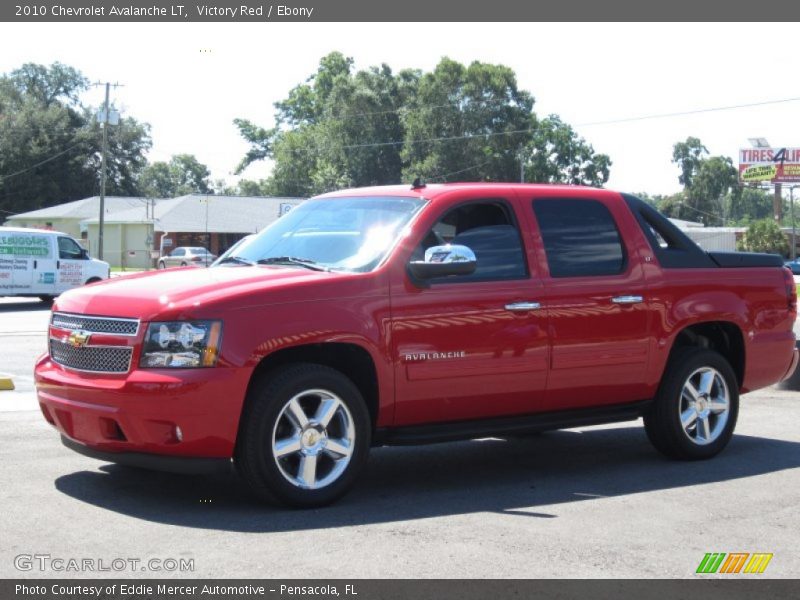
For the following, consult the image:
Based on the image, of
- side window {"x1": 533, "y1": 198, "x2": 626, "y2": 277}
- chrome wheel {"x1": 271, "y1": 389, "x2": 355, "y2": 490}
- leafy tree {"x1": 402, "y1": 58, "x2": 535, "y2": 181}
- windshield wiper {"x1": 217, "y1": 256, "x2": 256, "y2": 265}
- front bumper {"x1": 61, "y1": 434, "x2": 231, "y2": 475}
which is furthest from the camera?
leafy tree {"x1": 402, "y1": 58, "x2": 535, "y2": 181}

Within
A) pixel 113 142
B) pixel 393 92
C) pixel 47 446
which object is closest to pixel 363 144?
pixel 393 92

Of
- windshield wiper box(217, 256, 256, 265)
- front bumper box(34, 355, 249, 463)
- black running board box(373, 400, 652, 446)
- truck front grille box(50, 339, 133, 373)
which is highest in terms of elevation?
windshield wiper box(217, 256, 256, 265)

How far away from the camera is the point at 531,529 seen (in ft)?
19.3

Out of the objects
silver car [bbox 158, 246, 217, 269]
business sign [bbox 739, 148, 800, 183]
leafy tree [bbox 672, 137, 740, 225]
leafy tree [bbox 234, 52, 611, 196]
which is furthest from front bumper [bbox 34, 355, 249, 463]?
leafy tree [bbox 672, 137, 740, 225]

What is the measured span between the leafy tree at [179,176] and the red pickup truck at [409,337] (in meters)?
128

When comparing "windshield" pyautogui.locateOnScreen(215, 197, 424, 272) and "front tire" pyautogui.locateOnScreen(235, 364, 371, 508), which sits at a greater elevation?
"windshield" pyautogui.locateOnScreen(215, 197, 424, 272)

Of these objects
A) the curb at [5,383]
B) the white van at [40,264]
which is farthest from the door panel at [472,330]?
the white van at [40,264]

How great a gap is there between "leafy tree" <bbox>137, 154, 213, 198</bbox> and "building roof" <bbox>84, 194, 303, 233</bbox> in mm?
55466

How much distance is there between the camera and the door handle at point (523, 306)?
702 cm

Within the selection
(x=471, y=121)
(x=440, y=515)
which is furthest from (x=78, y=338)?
(x=471, y=121)

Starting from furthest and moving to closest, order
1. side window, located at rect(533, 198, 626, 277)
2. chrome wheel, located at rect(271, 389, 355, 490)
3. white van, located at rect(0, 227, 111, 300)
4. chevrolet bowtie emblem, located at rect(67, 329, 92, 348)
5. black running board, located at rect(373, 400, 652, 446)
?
1. white van, located at rect(0, 227, 111, 300)
2. side window, located at rect(533, 198, 626, 277)
3. black running board, located at rect(373, 400, 652, 446)
4. chevrolet bowtie emblem, located at rect(67, 329, 92, 348)
5. chrome wheel, located at rect(271, 389, 355, 490)

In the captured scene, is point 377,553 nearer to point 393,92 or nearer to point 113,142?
point 393,92

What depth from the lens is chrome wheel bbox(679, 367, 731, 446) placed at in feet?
26.1

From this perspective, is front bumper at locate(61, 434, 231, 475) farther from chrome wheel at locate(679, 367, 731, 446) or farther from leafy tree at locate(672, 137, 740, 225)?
leafy tree at locate(672, 137, 740, 225)
